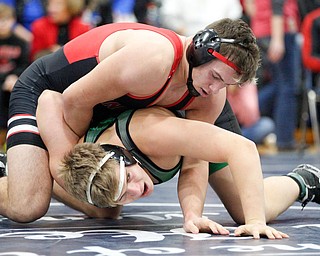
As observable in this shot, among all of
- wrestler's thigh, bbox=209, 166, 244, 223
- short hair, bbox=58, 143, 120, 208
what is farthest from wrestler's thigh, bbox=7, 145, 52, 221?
wrestler's thigh, bbox=209, 166, 244, 223

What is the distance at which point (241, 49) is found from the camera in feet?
10.9

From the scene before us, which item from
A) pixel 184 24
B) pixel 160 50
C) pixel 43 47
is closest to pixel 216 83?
pixel 160 50

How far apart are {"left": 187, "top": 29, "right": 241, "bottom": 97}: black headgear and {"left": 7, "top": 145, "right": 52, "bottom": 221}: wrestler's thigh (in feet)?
2.80

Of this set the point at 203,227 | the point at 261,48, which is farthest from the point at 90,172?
the point at 261,48

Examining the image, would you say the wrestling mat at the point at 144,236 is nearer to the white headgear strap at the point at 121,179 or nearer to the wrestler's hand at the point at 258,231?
the wrestler's hand at the point at 258,231

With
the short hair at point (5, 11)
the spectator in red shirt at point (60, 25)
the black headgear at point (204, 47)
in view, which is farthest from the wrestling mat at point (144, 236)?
the short hair at point (5, 11)

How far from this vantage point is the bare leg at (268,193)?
12.3 ft

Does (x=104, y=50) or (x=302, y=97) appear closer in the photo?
(x=104, y=50)

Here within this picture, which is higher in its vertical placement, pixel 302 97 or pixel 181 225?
pixel 302 97

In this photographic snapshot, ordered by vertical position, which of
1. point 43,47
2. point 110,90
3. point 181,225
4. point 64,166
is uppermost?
point 43,47

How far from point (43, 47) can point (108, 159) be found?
5115 mm

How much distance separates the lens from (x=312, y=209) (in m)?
4.17

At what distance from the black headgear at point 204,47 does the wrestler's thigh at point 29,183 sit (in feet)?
2.80

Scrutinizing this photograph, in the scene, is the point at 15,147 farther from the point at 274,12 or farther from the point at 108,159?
the point at 274,12
